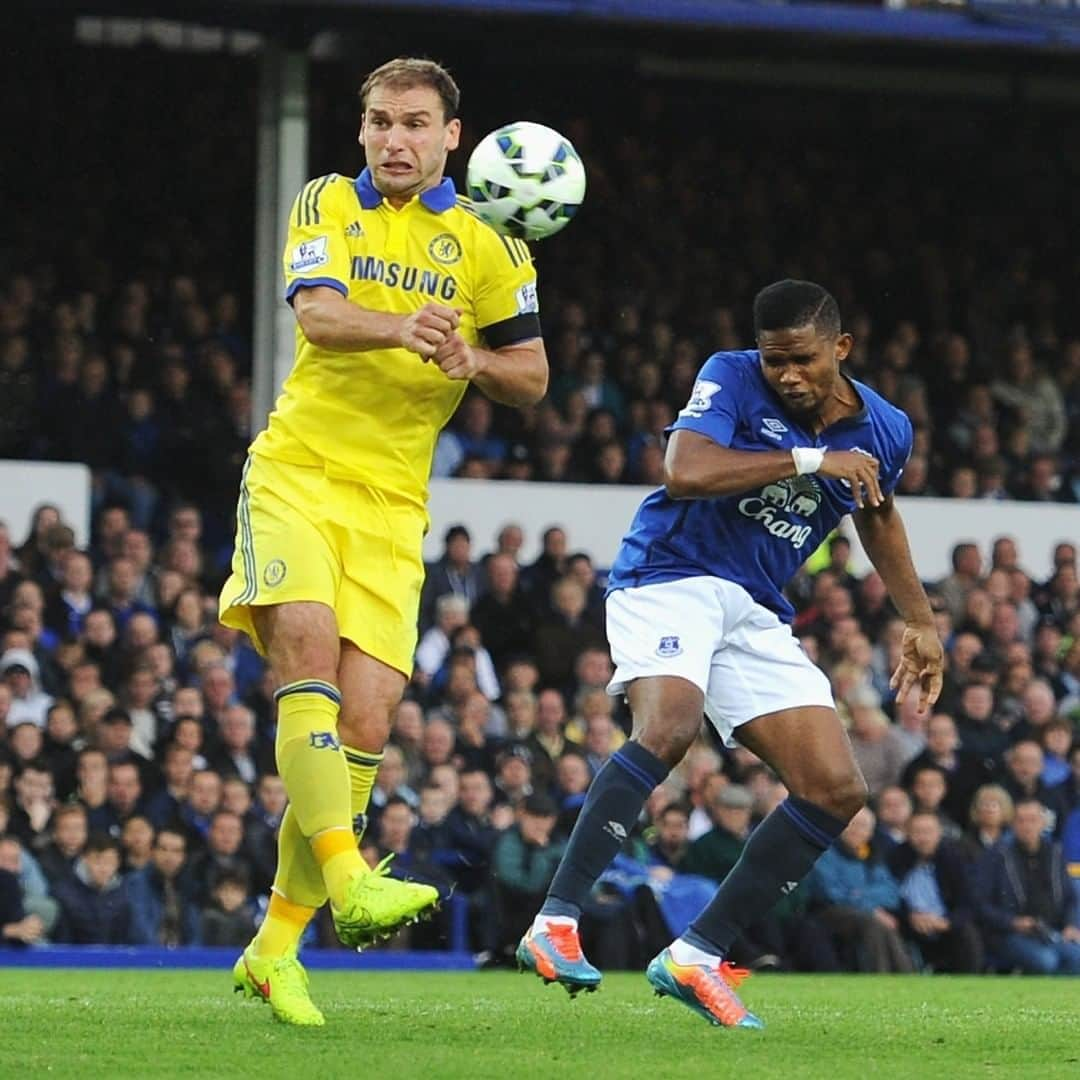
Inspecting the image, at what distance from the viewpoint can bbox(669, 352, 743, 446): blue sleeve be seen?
281 inches

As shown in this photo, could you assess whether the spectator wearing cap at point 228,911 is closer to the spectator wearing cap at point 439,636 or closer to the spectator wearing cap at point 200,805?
the spectator wearing cap at point 200,805

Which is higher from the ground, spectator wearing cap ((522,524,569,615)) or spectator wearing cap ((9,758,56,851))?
spectator wearing cap ((522,524,569,615))

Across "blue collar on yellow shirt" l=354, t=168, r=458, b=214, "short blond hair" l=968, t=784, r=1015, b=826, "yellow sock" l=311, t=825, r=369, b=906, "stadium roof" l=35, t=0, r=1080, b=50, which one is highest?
"stadium roof" l=35, t=0, r=1080, b=50

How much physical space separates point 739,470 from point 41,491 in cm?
953

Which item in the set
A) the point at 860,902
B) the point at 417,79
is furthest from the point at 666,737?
the point at 860,902

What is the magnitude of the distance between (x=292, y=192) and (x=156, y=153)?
10.0ft

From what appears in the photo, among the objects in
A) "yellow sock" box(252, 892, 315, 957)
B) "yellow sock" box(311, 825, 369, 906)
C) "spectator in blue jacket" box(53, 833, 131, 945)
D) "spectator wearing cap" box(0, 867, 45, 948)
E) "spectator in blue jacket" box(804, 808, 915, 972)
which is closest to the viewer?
"yellow sock" box(311, 825, 369, 906)

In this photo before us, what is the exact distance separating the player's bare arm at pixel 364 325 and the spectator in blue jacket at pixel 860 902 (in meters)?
7.53

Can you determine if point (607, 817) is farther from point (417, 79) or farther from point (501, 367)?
point (417, 79)

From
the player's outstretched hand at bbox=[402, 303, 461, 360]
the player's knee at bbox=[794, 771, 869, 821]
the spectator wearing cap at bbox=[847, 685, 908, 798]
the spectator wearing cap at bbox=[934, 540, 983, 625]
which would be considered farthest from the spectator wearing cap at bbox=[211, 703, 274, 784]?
the player's outstretched hand at bbox=[402, 303, 461, 360]

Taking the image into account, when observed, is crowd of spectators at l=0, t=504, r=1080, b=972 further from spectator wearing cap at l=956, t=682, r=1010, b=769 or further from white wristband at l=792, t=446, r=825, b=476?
white wristband at l=792, t=446, r=825, b=476

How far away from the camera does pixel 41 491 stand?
621 inches

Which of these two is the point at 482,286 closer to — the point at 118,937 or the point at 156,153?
the point at 118,937

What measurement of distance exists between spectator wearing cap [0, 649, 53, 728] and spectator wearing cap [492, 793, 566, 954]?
265cm
